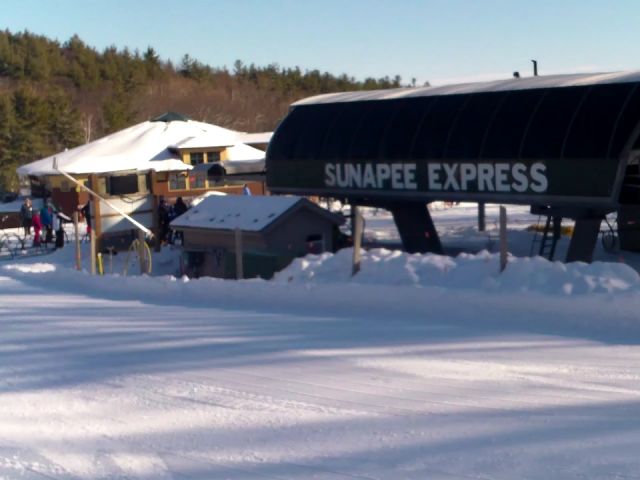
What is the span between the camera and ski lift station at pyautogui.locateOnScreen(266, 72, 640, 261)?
1847cm

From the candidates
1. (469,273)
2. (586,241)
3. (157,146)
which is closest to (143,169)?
(157,146)

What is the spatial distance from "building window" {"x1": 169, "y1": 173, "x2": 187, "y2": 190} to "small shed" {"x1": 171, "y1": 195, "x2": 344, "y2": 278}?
20.3 meters

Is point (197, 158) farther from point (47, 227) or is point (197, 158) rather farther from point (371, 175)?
point (371, 175)

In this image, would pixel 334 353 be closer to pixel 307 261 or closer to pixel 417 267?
pixel 417 267

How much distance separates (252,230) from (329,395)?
12939mm

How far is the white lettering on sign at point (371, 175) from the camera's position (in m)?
22.5

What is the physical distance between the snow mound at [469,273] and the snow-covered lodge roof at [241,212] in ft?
17.8

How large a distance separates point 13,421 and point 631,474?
4718 millimetres

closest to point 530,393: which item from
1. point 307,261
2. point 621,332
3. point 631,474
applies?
point 631,474

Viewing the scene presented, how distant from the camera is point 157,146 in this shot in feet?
153

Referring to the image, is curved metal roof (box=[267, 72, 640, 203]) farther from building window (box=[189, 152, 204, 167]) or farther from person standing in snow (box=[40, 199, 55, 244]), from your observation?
building window (box=[189, 152, 204, 167])

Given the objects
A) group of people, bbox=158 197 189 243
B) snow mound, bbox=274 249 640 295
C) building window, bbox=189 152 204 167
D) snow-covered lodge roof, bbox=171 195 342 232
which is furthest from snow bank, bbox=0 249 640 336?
building window, bbox=189 152 204 167

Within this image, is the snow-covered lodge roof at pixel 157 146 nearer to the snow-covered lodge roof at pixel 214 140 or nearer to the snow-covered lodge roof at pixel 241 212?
the snow-covered lodge roof at pixel 214 140

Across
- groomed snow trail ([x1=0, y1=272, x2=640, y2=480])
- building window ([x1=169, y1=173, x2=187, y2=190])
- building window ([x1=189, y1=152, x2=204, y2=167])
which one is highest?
building window ([x1=189, y1=152, x2=204, y2=167])
